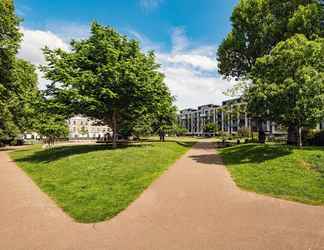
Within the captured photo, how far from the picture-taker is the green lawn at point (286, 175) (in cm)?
899

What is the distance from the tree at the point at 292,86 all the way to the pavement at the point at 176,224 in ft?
25.8

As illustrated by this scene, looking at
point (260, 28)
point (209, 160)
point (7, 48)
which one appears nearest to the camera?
point (209, 160)

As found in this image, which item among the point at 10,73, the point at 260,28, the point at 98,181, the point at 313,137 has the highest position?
the point at 260,28

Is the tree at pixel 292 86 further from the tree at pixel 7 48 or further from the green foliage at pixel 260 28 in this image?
the tree at pixel 7 48

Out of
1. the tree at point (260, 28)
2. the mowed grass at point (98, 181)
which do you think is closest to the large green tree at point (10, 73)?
the mowed grass at point (98, 181)

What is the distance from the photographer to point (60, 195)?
9.29 metres

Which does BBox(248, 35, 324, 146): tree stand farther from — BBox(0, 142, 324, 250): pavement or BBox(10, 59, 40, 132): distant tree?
BBox(10, 59, 40, 132): distant tree

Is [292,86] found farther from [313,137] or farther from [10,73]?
[10,73]

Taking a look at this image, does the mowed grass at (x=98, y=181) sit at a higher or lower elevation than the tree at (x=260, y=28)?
lower

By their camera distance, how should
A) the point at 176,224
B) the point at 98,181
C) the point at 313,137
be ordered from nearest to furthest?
the point at 176,224
the point at 98,181
the point at 313,137

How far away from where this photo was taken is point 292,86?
14.4 meters

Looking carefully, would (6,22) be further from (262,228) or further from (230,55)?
(262,228)

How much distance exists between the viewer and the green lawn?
354 inches

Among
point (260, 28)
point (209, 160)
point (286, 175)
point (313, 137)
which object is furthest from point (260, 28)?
point (286, 175)
